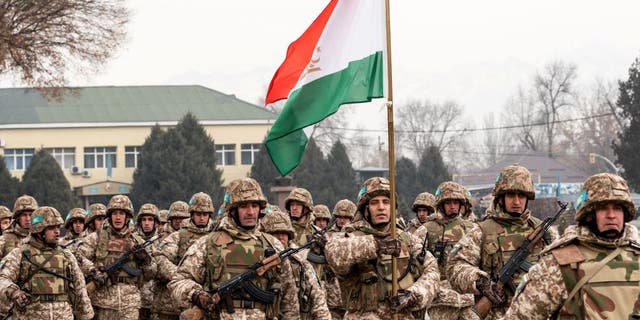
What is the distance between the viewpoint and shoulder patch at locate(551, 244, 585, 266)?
23.9 ft

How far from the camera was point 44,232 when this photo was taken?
45.4 feet

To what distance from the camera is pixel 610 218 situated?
7.38 m

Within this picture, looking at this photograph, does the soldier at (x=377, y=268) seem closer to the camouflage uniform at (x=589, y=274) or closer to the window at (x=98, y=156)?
the camouflage uniform at (x=589, y=274)

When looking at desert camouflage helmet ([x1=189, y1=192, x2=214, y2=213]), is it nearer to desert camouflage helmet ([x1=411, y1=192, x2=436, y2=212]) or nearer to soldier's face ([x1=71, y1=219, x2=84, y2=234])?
desert camouflage helmet ([x1=411, y1=192, x2=436, y2=212])

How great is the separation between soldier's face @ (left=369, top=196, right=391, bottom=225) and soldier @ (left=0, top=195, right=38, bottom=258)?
7783 millimetres

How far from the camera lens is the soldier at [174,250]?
50.2 ft

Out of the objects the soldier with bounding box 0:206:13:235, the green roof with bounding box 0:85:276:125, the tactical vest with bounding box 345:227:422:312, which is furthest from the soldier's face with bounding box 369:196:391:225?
the green roof with bounding box 0:85:276:125

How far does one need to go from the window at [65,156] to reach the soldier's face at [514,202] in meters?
67.2

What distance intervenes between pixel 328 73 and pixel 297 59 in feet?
1.18

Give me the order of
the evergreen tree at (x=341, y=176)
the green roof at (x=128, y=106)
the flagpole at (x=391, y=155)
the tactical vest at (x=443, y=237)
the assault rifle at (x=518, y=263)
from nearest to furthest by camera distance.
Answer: the flagpole at (x=391, y=155), the assault rifle at (x=518, y=263), the tactical vest at (x=443, y=237), the evergreen tree at (x=341, y=176), the green roof at (x=128, y=106)

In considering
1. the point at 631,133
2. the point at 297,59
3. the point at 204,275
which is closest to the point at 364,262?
the point at 204,275


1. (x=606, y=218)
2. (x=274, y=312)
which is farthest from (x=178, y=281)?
(x=606, y=218)

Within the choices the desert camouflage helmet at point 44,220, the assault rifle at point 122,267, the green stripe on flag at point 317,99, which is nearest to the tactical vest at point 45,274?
the desert camouflage helmet at point 44,220

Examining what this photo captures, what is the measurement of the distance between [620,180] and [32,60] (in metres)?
31.5
